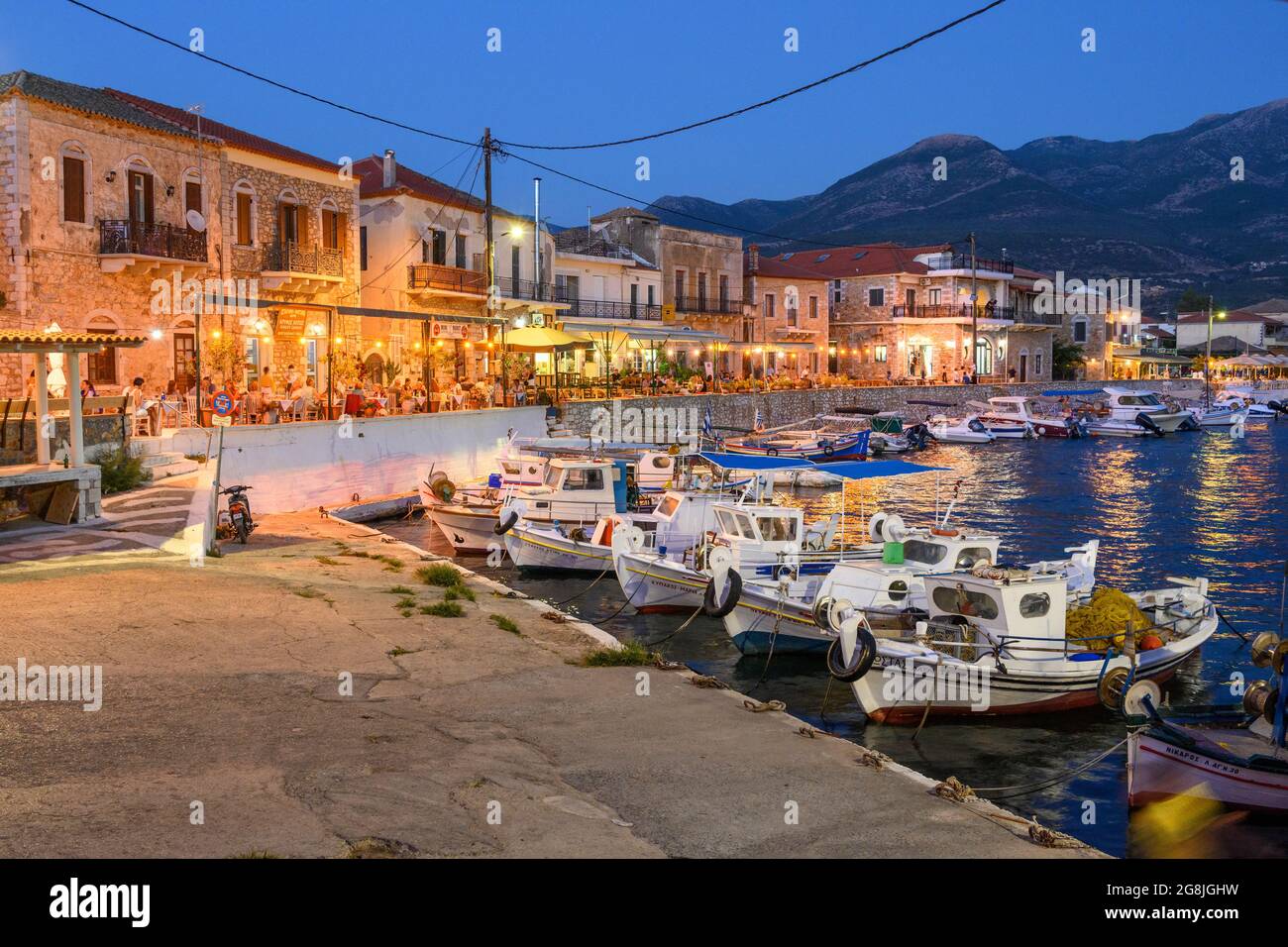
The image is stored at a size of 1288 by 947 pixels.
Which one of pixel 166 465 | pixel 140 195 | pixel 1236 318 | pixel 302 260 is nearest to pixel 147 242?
pixel 140 195

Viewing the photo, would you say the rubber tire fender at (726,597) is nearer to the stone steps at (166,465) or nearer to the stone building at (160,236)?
the stone steps at (166,465)

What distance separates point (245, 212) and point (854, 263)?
179ft

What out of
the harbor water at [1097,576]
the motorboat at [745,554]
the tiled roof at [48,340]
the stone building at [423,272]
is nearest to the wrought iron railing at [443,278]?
the stone building at [423,272]

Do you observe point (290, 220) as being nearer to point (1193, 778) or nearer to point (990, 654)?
point (990, 654)

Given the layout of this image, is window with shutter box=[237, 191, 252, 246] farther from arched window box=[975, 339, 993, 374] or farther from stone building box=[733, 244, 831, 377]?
arched window box=[975, 339, 993, 374]

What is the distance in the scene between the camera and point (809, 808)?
29.2 ft

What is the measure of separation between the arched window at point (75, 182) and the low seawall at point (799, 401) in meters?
17.4

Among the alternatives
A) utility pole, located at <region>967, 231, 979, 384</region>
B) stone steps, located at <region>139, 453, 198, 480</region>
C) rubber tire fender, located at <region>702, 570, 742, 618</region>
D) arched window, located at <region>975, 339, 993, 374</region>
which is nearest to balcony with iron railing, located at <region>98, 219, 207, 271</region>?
stone steps, located at <region>139, 453, 198, 480</region>

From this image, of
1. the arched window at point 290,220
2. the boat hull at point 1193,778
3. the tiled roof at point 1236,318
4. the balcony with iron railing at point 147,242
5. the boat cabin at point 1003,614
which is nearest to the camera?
the boat hull at point 1193,778

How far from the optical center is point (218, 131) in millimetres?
35531

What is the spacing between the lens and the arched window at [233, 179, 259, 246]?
34375 millimetres

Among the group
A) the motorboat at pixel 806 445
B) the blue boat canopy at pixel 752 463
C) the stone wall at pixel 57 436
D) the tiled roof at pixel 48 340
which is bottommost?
the motorboat at pixel 806 445

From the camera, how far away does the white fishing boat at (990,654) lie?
14.7 meters
